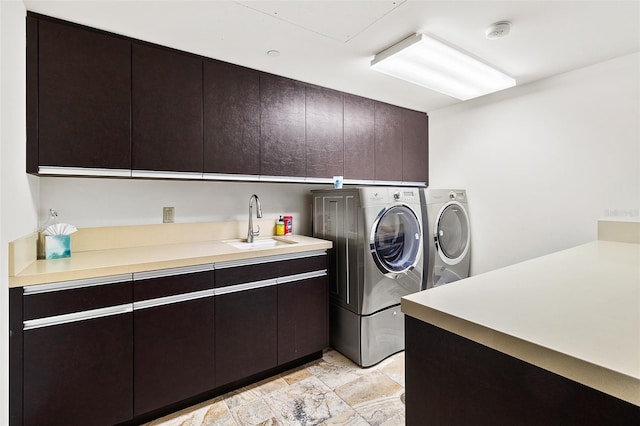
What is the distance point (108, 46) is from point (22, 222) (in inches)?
42.0

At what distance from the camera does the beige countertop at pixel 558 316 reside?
569 millimetres

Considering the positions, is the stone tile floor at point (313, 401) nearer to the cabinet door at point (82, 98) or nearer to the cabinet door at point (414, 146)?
the cabinet door at point (82, 98)

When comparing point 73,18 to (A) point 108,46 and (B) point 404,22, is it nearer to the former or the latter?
(A) point 108,46

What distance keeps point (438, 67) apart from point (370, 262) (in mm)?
1476

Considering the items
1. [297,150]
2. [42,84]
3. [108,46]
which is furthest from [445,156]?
[42,84]

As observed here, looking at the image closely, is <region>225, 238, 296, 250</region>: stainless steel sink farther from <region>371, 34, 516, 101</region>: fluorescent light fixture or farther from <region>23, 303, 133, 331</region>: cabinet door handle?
<region>371, 34, 516, 101</region>: fluorescent light fixture

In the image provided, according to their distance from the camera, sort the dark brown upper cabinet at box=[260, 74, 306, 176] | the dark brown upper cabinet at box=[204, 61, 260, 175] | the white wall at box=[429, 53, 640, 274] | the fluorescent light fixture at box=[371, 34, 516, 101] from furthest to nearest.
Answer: the dark brown upper cabinet at box=[260, 74, 306, 176]
the white wall at box=[429, 53, 640, 274]
the dark brown upper cabinet at box=[204, 61, 260, 175]
the fluorescent light fixture at box=[371, 34, 516, 101]

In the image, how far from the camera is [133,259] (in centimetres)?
172

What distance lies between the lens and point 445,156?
3307 mm

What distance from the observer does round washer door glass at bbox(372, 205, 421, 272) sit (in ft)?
7.83

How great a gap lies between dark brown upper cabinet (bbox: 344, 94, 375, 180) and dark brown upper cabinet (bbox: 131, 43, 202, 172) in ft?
4.21

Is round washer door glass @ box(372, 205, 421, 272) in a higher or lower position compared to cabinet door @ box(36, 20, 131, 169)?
lower

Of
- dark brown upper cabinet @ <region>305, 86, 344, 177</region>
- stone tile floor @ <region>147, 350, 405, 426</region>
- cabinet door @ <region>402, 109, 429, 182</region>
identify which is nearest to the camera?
stone tile floor @ <region>147, 350, 405, 426</region>

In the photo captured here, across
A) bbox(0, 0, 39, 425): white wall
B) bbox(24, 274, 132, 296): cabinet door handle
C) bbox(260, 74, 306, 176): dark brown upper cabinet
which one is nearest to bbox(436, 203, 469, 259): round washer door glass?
bbox(260, 74, 306, 176): dark brown upper cabinet
